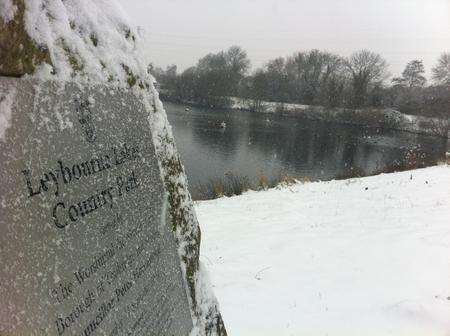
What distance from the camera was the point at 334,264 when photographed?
486 cm

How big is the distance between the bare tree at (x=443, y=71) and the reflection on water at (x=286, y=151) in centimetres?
2553

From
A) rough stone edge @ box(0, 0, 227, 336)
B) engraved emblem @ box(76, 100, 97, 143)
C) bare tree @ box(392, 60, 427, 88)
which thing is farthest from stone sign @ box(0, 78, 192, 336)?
bare tree @ box(392, 60, 427, 88)

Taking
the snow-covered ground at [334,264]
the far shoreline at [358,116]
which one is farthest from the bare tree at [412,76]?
the snow-covered ground at [334,264]

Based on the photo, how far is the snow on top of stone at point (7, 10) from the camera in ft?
3.43

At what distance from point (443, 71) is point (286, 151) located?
4466 cm

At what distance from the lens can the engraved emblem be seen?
125 centimetres

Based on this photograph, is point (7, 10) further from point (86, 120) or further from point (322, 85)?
point (322, 85)

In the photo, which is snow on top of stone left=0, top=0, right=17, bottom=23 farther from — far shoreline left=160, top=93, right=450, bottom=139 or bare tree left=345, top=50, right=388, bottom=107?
bare tree left=345, top=50, right=388, bottom=107

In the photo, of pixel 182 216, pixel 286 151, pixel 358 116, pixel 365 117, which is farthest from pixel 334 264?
pixel 358 116

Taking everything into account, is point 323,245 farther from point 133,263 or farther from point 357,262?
point 133,263

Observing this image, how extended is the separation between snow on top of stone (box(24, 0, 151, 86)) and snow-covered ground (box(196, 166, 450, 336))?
2.47 metres

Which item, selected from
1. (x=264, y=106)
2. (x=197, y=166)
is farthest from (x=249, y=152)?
(x=264, y=106)

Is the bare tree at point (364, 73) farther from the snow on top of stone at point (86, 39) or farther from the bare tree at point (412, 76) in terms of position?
the snow on top of stone at point (86, 39)

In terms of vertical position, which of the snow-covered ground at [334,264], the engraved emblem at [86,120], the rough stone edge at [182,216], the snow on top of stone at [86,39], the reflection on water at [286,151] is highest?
the snow on top of stone at [86,39]
